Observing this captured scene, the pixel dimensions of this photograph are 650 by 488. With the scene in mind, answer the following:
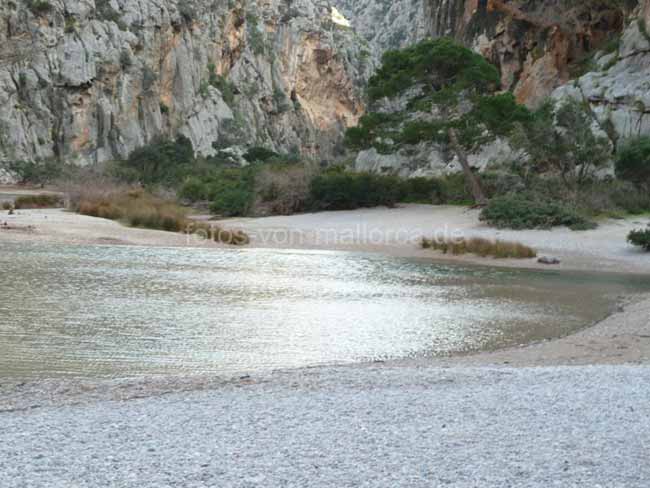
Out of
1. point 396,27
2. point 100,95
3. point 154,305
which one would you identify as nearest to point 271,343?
point 154,305

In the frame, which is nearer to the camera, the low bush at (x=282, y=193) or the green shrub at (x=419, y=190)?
the low bush at (x=282, y=193)

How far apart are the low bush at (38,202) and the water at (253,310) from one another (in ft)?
51.0

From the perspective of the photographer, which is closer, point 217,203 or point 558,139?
point 558,139

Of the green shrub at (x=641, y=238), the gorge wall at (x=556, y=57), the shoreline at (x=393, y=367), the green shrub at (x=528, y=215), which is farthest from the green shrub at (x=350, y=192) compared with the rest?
the shoreline at (x=393, y=367)

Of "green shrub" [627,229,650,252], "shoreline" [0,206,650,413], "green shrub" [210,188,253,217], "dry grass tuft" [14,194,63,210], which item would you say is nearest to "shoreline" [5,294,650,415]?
"shoreline" [0,206,650,413]

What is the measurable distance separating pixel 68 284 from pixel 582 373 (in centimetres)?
1052

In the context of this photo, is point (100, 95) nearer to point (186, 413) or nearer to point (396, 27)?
point (396, 27)

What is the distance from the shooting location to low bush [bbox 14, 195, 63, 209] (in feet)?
116

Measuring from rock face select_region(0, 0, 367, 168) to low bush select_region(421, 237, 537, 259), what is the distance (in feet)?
164

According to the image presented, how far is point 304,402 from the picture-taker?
5.93 metres

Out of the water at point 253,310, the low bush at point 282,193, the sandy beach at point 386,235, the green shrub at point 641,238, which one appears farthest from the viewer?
the low bush at point 282,193

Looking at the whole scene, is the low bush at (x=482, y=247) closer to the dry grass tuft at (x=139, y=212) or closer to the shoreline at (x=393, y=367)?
the dry grass tuft at (x=139, y=212)

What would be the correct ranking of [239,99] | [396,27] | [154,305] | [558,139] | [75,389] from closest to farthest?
1. [75,389]
2. [154,305]
3. [558,139]
4. [239,99]
5. [396,27]

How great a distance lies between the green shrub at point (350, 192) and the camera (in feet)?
112
